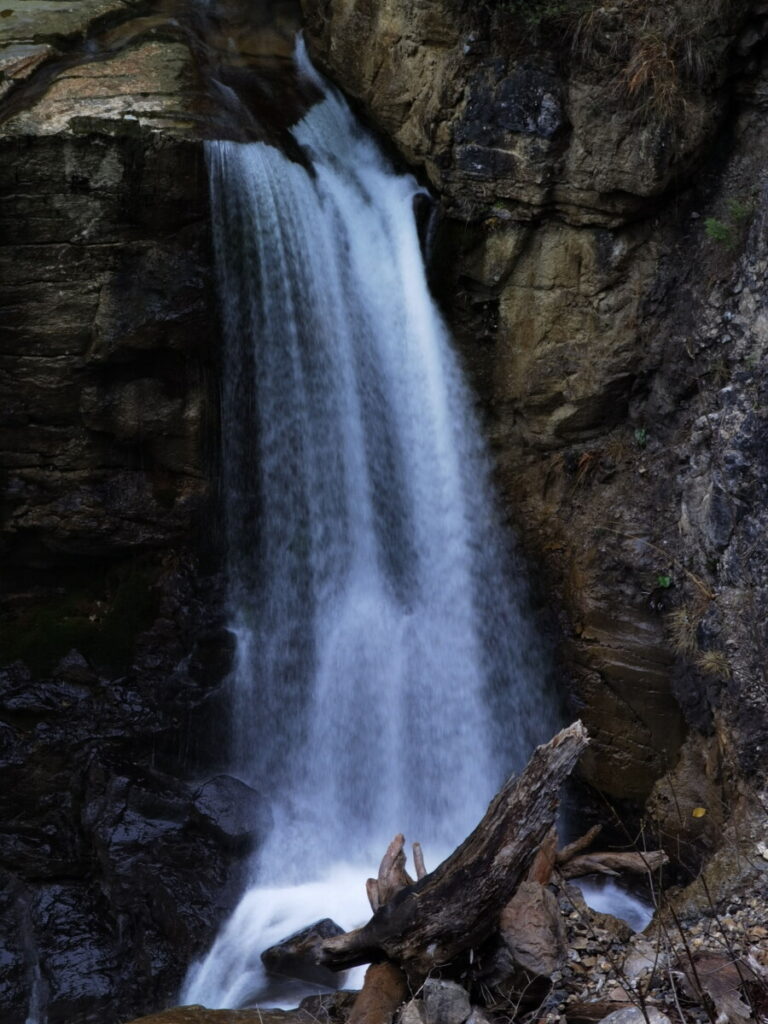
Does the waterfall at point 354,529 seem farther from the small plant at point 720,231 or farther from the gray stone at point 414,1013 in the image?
the gray stone at point 414,1013

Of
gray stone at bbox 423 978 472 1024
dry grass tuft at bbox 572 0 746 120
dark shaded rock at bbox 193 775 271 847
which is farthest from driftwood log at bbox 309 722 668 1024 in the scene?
dry grass tuft at bbox 572 0 746 120

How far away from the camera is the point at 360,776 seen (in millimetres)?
6773

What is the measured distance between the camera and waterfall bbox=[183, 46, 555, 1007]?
6.78 meters

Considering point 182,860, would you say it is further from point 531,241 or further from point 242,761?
point 531,241

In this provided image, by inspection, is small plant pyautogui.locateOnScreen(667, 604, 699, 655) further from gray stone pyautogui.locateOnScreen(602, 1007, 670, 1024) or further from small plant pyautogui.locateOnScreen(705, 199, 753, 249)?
gray stone pyautogui.locateOnScreen(602, 1007, 670, 1024)

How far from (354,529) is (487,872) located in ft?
11.9

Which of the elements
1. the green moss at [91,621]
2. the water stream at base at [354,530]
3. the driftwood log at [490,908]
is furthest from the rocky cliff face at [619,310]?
the green moss at [91,621]

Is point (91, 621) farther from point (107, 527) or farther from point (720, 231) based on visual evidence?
point (720, 231)

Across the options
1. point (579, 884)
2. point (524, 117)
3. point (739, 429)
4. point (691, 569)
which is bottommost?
point (579, 884)

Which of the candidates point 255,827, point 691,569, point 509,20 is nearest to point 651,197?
point 509,20

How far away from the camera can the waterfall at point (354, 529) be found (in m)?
6.78

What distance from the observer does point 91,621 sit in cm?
724

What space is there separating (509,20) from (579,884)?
5.73 metres

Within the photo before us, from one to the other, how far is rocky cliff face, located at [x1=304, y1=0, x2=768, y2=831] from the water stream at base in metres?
0.40
